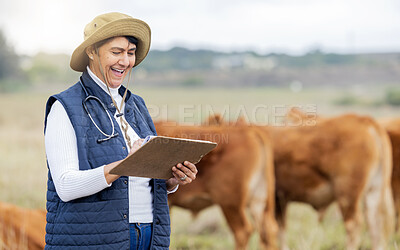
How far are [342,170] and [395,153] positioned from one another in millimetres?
1335

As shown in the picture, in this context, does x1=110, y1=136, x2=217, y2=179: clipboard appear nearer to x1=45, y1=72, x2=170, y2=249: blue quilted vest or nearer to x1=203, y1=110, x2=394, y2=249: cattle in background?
x1=45, y1=72, x2=170, y2=249: blue quilted vest

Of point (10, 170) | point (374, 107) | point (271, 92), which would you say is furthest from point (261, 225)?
point (271, 92)

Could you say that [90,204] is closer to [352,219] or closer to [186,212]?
[352,219]

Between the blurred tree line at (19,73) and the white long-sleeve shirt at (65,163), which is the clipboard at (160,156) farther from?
the blurred tree line at (19,73)

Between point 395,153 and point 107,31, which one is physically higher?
point 107,31

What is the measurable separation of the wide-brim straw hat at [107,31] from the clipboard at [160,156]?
56cm

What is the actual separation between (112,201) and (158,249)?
0.32m

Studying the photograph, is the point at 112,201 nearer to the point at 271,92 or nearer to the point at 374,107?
the point at 374,107

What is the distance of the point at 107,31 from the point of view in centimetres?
197

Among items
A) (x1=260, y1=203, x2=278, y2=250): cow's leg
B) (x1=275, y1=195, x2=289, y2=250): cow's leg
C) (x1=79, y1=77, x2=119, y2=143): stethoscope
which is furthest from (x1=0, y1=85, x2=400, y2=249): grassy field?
(x1=79, y1=77, x2=119, y2=143): stethoscope

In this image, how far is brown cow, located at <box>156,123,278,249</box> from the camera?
5.75m

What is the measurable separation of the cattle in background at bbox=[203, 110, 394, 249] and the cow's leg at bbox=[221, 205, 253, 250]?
112 cm

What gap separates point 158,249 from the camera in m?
2.06

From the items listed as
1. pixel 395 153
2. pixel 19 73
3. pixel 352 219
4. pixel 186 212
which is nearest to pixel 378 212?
pixel 352 219
